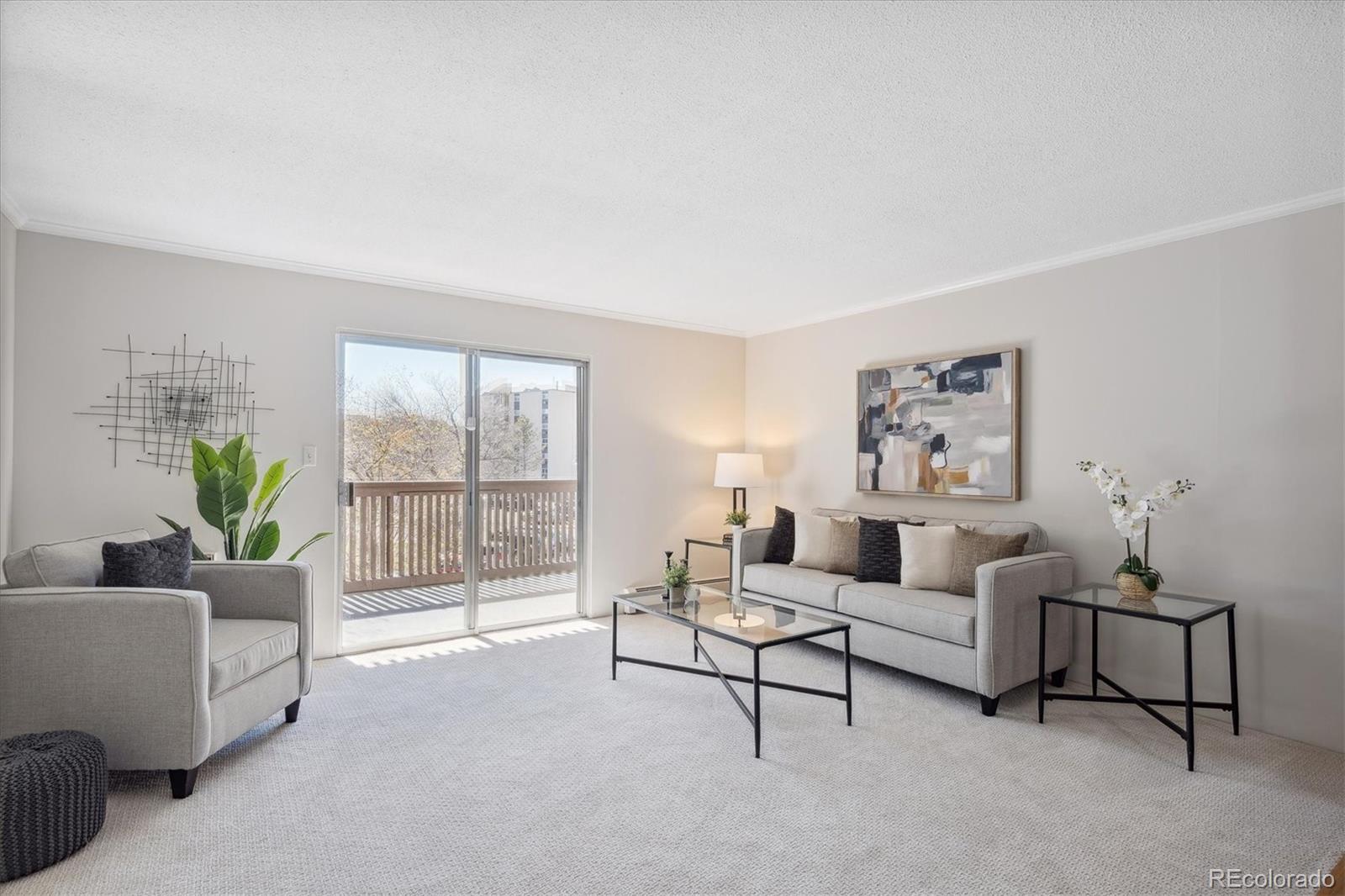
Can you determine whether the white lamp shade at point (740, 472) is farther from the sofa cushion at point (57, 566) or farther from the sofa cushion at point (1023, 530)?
the sofa cushion at point (57, 566)

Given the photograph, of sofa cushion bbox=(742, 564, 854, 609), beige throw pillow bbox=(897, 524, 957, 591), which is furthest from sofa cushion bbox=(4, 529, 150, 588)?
beige throw pillow bbox=(897, 524, 957, 591)

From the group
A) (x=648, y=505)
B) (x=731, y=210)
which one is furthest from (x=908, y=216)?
Result: (x=648, y=505)

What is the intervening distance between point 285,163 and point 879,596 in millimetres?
3397

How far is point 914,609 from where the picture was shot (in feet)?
11.8

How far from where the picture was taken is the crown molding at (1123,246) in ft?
9.90

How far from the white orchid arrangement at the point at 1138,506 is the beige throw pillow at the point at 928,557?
30.7 inches

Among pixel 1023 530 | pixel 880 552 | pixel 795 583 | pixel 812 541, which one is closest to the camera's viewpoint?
pixel 1023 530

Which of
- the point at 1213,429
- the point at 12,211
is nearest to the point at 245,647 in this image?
the point at 12,211

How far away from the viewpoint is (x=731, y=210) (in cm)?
318

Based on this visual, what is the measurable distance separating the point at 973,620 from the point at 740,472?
7.87ft

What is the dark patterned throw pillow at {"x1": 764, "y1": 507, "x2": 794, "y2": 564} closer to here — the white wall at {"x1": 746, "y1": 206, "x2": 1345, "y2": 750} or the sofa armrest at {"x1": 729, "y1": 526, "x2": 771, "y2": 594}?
the sofa armrest at {"x1": 729, "y1": 526, "x2": 771, "y2": 594}

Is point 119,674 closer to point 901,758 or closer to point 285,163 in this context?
point 285,163

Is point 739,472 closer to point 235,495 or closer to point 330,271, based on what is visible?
point 330,271

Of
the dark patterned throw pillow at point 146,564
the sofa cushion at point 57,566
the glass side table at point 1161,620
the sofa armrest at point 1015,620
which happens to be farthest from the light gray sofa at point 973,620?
the sofa cushion at point 57,566
